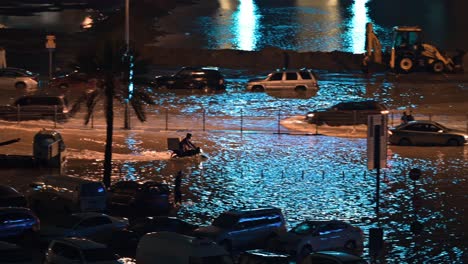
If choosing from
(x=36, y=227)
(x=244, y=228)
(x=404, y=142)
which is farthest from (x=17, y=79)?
(x=244, y=228)

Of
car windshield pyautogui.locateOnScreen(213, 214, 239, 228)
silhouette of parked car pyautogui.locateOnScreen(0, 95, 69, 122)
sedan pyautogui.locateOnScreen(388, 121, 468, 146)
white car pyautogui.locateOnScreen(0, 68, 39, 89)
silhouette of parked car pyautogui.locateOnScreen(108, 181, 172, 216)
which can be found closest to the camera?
car windshield pyautogui.locateOnScreen(213, 214, 239, 228)

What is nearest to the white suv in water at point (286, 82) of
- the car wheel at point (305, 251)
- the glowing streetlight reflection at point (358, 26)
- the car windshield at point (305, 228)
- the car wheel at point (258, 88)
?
the car wheel at point (258, 88)

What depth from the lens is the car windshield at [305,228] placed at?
82.3ft

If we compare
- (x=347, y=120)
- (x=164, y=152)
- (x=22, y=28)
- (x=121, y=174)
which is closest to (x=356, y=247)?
(x=121, y=174)

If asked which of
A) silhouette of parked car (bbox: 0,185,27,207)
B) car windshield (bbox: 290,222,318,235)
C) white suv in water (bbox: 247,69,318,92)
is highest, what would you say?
white suv in water (bbox: 247,69,318,92)

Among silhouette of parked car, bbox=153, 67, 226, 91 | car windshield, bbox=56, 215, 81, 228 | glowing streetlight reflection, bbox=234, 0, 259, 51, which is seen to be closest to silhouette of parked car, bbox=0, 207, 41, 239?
car windshield, bbox=56, 215, 81, 228

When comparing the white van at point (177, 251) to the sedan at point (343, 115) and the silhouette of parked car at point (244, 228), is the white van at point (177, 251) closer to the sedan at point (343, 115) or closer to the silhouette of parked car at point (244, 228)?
the silhouette of parked car at point (244, 228)

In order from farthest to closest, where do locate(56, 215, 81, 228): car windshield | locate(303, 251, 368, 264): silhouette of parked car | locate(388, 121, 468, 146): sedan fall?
locate(388, 121, 468, 146): sedan → locate(56, 215, 81, 228): car windshield → locate(303, 251, 368, 264): silhouette of parked car

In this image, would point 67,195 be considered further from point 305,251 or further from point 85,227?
point 305,251

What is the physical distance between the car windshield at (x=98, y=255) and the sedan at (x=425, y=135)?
23.3 metres

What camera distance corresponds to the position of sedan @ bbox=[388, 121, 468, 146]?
4234cm

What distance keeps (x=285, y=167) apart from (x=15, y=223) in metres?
14.2

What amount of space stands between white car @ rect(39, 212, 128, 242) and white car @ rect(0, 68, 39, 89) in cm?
3206

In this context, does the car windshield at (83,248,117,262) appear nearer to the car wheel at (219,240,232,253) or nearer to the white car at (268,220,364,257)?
the car wheel at (219,240,232,253)
